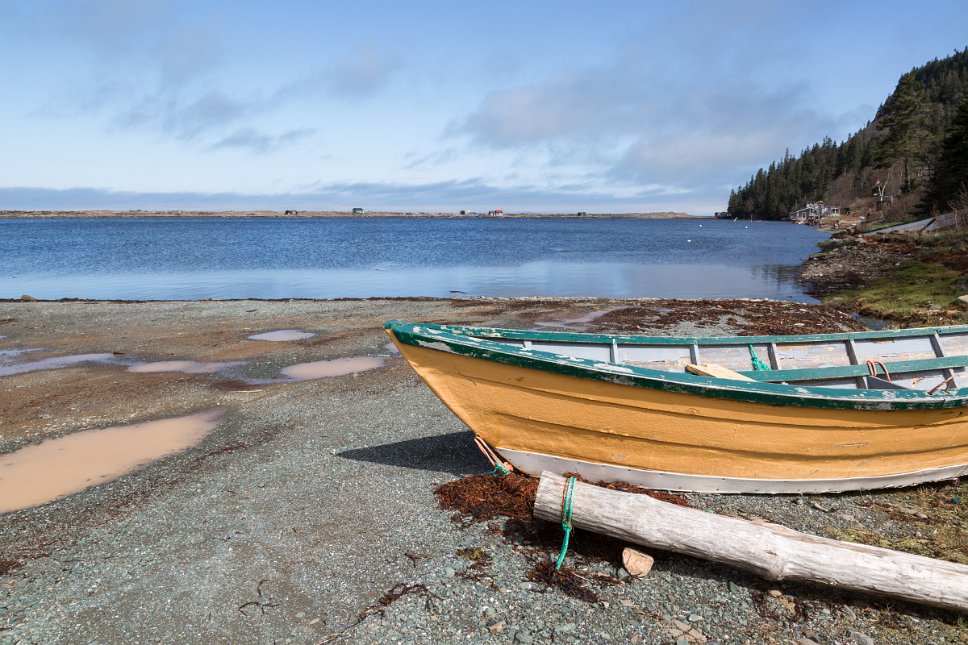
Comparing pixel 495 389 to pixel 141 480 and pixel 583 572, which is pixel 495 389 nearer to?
pixel 583 572

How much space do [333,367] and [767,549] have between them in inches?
472

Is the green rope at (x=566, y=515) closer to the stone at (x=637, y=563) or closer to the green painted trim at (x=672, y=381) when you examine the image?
the stone at (x=637, y=563)

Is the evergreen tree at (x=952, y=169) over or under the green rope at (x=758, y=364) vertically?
over

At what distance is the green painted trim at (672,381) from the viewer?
620cm

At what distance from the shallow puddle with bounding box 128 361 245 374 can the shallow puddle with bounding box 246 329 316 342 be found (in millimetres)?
3190

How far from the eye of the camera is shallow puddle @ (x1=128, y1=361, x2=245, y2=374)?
49.2 feet

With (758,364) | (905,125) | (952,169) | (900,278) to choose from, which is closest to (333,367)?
(758,364)

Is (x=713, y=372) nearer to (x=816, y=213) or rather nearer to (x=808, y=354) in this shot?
(x=808, y=354)

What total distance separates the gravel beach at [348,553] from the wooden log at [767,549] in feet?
1.13

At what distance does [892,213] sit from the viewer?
7106 cm

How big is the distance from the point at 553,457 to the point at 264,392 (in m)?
8.36

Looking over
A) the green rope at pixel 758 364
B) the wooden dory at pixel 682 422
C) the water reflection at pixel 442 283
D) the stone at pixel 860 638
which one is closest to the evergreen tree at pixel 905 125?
the water reflection at pixel 442 283

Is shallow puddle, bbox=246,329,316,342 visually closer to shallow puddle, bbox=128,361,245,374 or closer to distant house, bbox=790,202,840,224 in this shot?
shallow puddle, bbox=128,361,245,374

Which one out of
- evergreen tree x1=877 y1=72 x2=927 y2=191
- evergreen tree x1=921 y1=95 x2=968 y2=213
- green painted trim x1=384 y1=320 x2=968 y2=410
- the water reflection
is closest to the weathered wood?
green painted trim x1=384 y1=320 x2=968 y2=410
